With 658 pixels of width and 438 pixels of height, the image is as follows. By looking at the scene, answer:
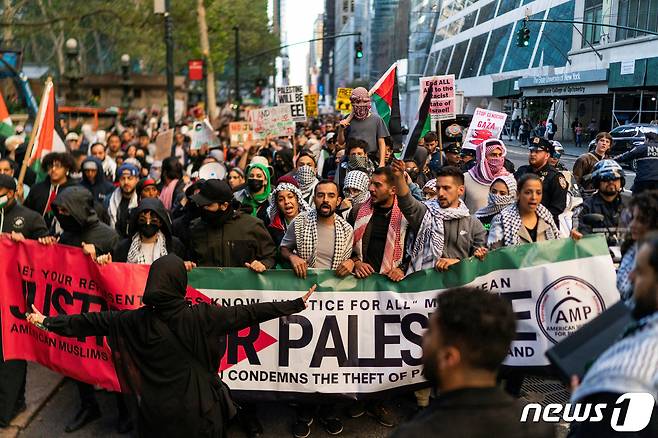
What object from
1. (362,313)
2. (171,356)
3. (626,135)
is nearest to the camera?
(171,356)

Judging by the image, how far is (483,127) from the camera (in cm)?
1005

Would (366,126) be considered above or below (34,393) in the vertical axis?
above

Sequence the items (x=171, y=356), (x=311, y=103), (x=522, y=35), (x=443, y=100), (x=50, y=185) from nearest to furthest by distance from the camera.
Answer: (x=171, y=356), (x=50, y=185), (x=443, y=100), (x=311, y=103), (x=522, y=35)

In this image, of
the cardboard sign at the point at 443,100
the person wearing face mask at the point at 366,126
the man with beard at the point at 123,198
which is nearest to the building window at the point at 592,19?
the cardboard sign at the point at 443,100

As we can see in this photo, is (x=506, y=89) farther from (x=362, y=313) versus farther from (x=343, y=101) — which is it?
(x=362, y=313)

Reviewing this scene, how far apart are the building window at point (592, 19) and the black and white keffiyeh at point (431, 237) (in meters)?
24.4

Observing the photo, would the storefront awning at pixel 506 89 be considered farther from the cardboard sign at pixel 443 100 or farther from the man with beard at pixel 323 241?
the man with beard at pixel 323 241

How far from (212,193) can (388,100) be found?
5.16 metres

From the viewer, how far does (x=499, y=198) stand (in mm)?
6195

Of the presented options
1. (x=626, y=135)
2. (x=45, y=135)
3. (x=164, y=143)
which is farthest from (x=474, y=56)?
(x=45, y=135)

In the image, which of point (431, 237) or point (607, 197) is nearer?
point (431, 237)

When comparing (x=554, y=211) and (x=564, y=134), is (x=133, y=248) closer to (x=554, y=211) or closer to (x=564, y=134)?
(x=554, y=211)

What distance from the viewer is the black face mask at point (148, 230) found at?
5.02 metres

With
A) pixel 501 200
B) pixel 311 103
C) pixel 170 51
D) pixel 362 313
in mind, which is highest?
pixel 170 51
